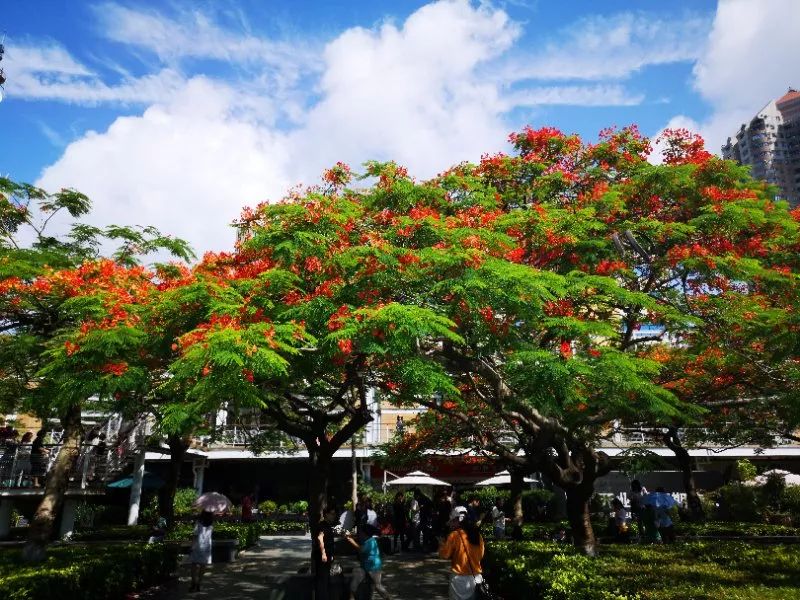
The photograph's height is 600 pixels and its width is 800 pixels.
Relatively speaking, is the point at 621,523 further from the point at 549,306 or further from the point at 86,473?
the point at 86,473

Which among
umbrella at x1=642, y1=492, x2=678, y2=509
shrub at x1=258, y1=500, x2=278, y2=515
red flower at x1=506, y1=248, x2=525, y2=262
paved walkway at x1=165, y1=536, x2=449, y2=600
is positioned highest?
red flower at x1=506, y1=248, x2=525, y2=262

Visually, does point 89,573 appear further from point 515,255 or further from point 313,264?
point 515,255

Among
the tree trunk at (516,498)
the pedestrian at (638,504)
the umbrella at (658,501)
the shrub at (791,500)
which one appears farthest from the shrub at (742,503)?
the umbrella at (658,501)

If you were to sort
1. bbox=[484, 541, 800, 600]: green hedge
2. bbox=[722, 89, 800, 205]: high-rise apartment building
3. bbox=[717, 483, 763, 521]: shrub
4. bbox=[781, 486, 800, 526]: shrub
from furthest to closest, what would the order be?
bbox=[722, 89, 800, 205]: high-rise apartment building → bbox=[717, 483, 763, 521]: shrub → bbox=[781, 486, 800, 526]: shrub → bbox=[484, 541, 800, 600]: green hedge

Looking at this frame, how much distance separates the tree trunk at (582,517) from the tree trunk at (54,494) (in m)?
9.64

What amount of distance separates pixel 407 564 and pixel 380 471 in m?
14.4

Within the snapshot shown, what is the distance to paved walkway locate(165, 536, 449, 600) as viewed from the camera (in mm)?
11531

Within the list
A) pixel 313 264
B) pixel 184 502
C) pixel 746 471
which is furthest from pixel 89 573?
pixel 746 471

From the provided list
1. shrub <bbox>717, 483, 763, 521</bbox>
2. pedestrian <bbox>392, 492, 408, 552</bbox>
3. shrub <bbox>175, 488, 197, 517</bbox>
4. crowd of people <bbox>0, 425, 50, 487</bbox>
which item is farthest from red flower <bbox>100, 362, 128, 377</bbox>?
shrub <bbox>717, 483, 763, 521</bbox>

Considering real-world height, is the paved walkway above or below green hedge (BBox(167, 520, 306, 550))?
below

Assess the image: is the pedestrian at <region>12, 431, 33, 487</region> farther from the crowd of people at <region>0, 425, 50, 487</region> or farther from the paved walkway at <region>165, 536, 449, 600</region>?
the paved walkway at <region>165, 536, 449, 600</region>

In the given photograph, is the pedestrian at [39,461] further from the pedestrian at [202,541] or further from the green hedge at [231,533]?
the pedestrian at [202,541]

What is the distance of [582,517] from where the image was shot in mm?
11617

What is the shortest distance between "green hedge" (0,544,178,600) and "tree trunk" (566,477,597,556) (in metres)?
8.22
